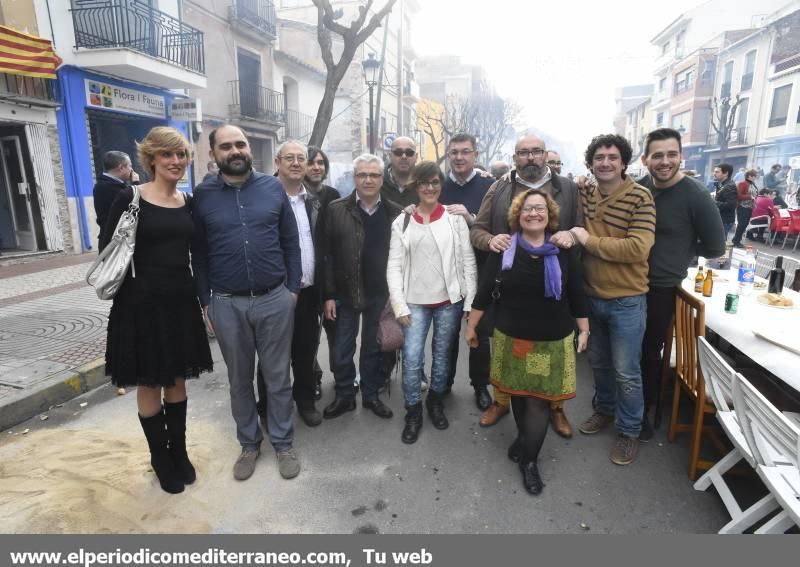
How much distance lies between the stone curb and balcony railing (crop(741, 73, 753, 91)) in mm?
35495

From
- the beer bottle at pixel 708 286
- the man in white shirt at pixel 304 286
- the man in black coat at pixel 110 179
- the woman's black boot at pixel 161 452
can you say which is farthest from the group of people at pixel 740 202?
the woman's black boot at pixel 161 452

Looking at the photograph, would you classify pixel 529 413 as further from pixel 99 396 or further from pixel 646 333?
pixel 99 396

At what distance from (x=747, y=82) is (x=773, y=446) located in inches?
1378

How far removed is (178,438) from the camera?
286 centimetres

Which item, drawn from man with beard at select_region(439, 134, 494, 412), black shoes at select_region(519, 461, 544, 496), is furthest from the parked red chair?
black shoes at select_region(519, 461, 544, 496)

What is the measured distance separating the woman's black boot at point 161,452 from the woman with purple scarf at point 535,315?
2.02 m

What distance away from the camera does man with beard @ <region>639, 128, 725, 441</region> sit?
9.71 ft

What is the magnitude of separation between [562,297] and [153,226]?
229cm

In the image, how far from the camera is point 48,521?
2514 mm

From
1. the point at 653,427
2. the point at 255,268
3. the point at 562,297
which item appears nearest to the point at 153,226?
the point at 255,268

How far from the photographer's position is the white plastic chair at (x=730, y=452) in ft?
7.50

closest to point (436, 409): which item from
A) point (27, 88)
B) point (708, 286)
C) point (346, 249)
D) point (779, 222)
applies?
point (346, 249)

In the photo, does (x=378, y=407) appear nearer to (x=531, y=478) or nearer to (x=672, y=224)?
(x=531, y=478)

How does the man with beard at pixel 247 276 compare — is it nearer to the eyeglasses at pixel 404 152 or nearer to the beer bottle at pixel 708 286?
the eyeglasses at pixel 404 152
